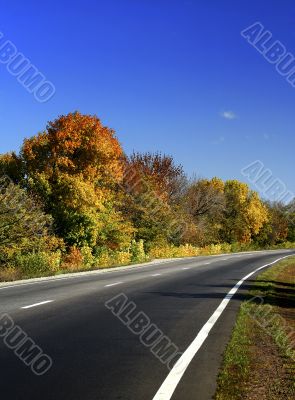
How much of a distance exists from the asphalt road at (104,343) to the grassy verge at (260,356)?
0.22 m

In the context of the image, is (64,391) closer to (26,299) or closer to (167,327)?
(167,327)

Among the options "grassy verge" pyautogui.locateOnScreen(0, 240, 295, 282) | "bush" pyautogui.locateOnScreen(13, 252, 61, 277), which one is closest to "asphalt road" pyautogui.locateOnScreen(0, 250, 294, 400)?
"grassy verge" pyautogui.locateOnScreen(0, 240, 295, 282)

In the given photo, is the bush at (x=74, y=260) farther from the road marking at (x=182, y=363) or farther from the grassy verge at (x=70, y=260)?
the road marking at (x=182, y=363)

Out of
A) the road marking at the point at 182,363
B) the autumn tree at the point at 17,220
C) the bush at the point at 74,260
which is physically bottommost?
the road marking at the point at 182,363

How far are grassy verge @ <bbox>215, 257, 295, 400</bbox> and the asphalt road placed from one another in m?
0.22

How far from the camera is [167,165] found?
6172 centimetres

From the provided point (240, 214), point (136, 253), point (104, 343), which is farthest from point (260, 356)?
point (240, 214)

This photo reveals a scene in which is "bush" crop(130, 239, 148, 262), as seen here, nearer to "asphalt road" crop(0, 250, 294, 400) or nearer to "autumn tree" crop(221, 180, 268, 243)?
"asphalt road" crop(0, 250, 294, 400)

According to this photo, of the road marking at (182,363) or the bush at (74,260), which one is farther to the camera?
the bush at (74,260)

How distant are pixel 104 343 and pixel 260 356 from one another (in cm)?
255

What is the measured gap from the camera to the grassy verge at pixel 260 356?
6.67 metres

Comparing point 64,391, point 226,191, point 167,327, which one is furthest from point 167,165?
point 64,391

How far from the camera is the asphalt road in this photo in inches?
255

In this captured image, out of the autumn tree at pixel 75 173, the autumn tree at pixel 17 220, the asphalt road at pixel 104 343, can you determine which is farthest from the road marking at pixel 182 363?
the autumn tree at pixel 75 173
